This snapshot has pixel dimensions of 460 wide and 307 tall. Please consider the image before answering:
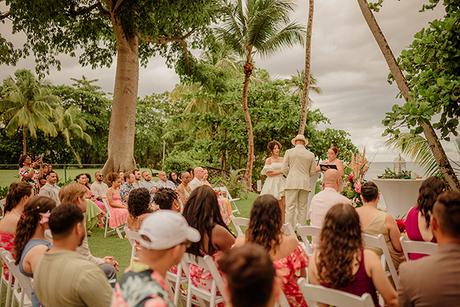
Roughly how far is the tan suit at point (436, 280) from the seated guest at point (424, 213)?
173 centimetres

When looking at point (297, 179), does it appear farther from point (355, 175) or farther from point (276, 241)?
point (276, 241)

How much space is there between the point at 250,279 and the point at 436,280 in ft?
4.02

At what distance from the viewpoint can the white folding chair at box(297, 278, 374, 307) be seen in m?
2.17

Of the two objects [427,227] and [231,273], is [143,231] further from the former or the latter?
[427,227]

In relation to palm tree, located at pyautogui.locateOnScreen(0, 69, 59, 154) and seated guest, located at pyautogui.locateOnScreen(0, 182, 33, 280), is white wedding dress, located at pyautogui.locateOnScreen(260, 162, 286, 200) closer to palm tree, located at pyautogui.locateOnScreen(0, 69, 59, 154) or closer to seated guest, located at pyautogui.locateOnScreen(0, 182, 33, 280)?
seated guest, located at pyautogui.locateOnScreen(0, 182, 33, 280)

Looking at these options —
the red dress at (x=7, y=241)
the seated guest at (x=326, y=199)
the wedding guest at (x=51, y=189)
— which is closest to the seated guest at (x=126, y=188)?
the wedding guest at (x=51, y=189)

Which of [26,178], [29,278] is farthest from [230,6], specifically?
[29,278]

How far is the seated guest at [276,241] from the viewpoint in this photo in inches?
132

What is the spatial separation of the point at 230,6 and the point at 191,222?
17397 millimetres

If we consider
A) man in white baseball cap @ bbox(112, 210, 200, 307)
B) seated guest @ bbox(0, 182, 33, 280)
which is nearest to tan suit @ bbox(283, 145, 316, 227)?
seated guest @ bbox(0, 182, 33, 280)

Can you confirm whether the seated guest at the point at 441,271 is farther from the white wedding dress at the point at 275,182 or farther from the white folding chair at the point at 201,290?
the white wedding dress at the point at 275,182

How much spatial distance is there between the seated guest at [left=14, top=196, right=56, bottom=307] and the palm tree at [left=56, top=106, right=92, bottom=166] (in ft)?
134

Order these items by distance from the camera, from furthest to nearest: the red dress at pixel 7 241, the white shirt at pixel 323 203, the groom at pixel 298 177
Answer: the groom at pixel 298 177 → the white shirt at pixel 323 203 → the red dress at pixel 7 241

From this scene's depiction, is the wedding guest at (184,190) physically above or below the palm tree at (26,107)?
below
